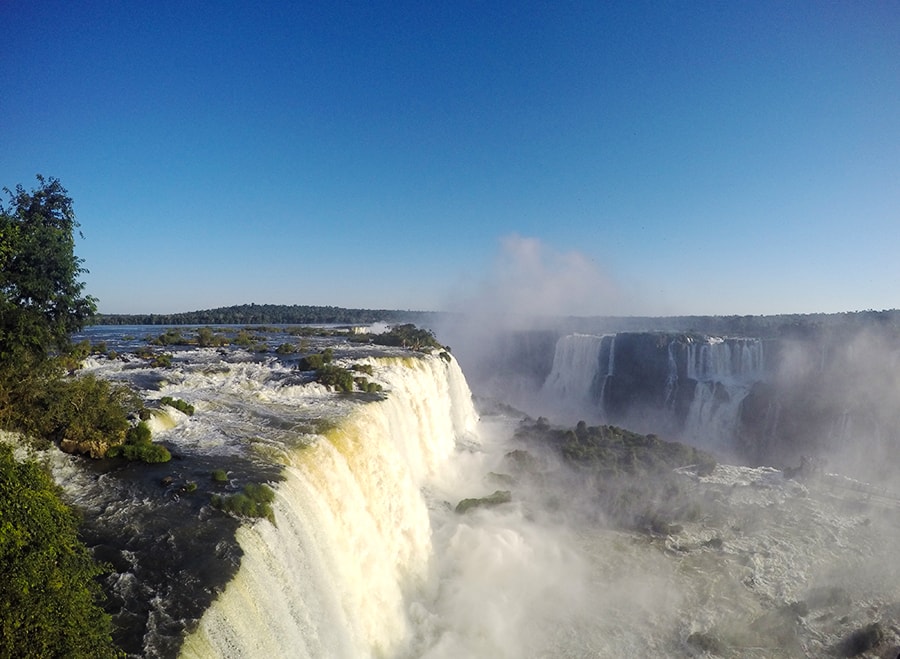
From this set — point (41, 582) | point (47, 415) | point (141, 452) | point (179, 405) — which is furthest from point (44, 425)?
point (41, 582)

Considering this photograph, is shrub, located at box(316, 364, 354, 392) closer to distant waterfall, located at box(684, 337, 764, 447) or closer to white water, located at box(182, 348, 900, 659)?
white water, located at box(182, 348, 900, 659)

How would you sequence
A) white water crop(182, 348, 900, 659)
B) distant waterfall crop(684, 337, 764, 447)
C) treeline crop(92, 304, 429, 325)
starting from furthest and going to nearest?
treeline crop(92, 304, 429, 325) < distant waterfall crop(684, 337, 764, 447) < white water crop(182, 348, 900, 659)

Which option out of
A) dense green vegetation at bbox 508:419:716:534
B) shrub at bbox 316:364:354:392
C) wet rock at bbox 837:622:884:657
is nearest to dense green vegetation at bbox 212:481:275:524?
shrub at bbox 316:364:354:392

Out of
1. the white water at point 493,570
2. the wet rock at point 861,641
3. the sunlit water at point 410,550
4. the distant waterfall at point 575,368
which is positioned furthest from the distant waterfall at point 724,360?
the wet rock at point 861,641

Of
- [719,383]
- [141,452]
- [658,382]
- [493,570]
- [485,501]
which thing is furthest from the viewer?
[658,382]

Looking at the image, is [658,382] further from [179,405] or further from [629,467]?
[179,405]

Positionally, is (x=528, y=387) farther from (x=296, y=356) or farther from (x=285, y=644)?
(x=285, y=644)
